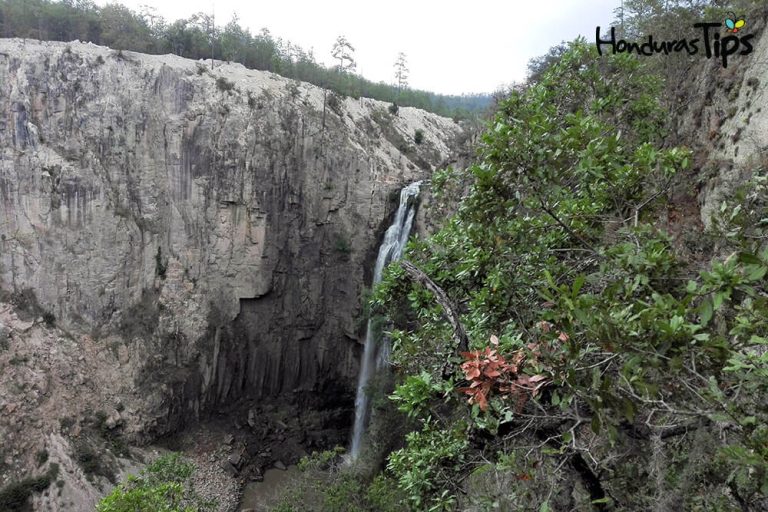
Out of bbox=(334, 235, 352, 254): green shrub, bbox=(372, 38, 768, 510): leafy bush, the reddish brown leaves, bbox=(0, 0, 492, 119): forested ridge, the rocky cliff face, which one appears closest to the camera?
bbox=(372, 38, 768, 510): leafy bush

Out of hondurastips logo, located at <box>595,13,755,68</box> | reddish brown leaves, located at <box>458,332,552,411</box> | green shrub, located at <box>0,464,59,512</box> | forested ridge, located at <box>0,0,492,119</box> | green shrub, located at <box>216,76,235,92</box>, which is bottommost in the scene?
green shrub, located at <box>0,464,59,512</box>

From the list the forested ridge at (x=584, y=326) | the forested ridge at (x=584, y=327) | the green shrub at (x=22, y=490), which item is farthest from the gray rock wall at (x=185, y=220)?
the forested ridge at (x=584, y=327)

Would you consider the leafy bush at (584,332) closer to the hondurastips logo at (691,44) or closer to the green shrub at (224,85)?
the hondurastips logo at (691,44)

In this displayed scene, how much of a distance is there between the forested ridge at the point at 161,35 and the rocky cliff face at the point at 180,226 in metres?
5.42

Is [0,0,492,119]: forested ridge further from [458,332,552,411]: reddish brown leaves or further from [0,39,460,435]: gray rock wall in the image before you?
[458,332,552,411]: reddish brown leaves

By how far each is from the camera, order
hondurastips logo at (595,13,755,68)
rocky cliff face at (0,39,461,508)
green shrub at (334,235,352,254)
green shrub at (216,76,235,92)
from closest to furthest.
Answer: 1. hondurastips logo at (595,13,755,68)
2. rocky cliff face at (0,39,461,508)
3. green shrub at (216,76,235,92)
4. green shrub at (334,235,352,254)

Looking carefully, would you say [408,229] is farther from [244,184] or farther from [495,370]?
[495,370]

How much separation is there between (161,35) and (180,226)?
1830 cm

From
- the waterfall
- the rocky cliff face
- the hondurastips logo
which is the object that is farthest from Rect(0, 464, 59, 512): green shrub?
Answer: the hondurastips logo

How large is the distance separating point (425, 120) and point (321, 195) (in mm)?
18494

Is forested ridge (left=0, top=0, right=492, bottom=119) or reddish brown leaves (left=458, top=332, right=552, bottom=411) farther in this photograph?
forested ridge (left=0, top=0, right=492, bottom=119)

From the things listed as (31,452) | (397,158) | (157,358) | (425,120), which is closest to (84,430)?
(31,452)

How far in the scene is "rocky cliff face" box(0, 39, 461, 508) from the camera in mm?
21641

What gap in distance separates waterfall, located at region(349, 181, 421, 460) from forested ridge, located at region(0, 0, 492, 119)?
7872 mm
